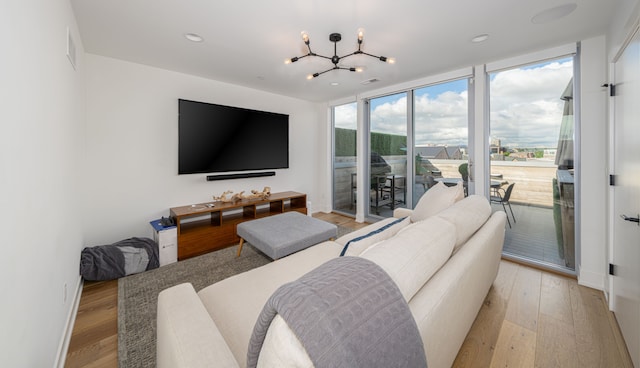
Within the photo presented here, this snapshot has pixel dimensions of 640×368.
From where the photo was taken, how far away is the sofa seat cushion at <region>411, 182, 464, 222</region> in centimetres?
208

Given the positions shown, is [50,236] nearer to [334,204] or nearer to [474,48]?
[474,48]

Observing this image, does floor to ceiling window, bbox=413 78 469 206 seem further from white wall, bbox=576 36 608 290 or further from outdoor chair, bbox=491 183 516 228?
white wall, bbox=576 36 608 290

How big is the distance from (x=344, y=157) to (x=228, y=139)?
2.40 m

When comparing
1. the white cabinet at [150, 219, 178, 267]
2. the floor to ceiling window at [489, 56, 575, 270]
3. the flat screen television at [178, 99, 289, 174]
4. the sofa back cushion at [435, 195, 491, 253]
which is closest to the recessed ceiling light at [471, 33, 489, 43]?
the floor to ceiling window at [489, 56, 575, 270]

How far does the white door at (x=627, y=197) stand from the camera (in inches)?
59.6

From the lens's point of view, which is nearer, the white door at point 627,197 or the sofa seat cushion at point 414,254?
the sofa seat cushion at point 414,254

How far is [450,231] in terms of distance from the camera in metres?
1.27

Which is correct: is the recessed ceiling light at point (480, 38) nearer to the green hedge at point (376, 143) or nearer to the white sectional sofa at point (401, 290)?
the green hedge at point (376, 143)

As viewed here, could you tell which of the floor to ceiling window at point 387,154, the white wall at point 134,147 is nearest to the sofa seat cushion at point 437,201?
the floor to ceiling window at point 387,154

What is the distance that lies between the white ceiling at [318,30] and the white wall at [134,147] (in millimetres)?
247

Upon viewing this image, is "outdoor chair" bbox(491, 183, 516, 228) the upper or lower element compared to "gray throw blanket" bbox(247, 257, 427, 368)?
upper

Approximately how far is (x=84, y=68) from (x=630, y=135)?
4882mm

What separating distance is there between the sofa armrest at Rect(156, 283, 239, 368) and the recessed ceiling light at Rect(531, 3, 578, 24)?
3.17 m

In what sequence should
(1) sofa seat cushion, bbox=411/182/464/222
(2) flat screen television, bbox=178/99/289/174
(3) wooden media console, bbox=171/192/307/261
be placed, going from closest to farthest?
(1) sofa seat cushion, bbox=411/182/464/222, (3) wooden media console, bbox=171/192/307/261, (2) flat screen television, bbox=178/99/289/174
